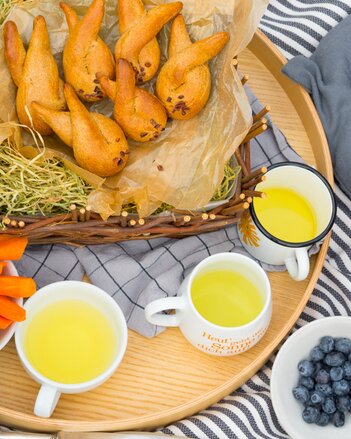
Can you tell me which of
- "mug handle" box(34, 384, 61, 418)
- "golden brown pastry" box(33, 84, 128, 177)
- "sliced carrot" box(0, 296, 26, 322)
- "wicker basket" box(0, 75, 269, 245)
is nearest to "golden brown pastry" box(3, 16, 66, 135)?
"golden brown pastry" box(33, 84, 128, 177)

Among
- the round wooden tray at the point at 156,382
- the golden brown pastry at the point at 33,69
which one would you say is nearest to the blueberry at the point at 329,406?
the round wooden tray at the point at 156,382

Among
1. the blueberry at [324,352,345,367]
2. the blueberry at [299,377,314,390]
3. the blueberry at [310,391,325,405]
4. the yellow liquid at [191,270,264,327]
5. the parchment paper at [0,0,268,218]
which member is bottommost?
the blueberry at [310,391,325,405]

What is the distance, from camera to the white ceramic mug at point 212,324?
1.04 metres

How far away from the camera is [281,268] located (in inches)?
46.6

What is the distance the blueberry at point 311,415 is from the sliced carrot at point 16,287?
0.41m

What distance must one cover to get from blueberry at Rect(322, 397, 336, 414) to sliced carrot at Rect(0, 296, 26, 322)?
1.42 ft

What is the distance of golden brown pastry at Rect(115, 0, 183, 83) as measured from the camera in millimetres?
1077

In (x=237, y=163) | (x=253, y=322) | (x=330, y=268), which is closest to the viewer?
(x=253, y=322)

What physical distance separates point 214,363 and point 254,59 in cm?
49

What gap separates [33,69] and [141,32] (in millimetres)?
150

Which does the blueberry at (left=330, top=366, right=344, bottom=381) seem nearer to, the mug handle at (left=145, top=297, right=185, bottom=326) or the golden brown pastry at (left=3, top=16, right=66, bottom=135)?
the mug handle at (left=145, top=297, right=185, bottom=326)

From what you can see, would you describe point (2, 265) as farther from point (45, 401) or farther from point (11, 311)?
point (45, 401)

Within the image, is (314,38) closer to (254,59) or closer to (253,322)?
(254,59)

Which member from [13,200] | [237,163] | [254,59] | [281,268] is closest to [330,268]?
[281,268]
